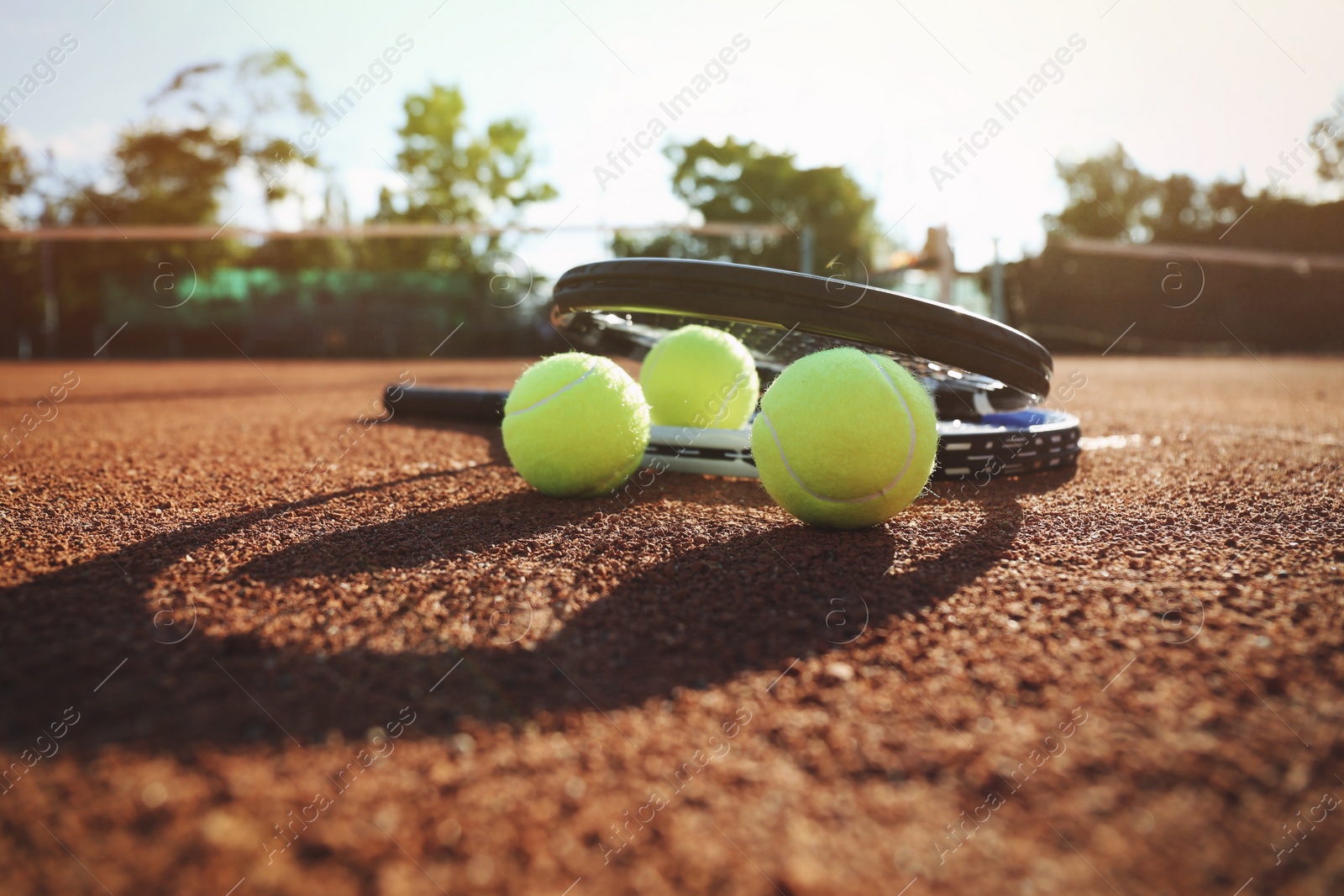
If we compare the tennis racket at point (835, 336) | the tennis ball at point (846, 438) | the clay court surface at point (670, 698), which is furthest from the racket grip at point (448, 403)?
the tennis ball at point (846, 438)

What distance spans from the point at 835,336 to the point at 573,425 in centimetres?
109

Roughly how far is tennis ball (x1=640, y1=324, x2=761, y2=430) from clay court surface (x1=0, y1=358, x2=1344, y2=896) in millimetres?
1167

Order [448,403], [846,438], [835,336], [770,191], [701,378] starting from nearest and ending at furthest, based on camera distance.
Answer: [846,438] → [835,336] → [701,378] → [448,403] → [770,191]

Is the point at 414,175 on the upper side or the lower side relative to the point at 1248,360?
upper

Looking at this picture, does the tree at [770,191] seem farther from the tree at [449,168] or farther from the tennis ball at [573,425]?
the tennis ball at [573,425]

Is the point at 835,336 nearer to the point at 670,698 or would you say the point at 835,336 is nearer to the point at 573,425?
the point at 573,425

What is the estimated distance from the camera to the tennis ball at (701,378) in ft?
14.1

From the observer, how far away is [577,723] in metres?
1.56

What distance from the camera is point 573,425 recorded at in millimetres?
3227

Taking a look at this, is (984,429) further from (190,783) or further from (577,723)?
(190,783)

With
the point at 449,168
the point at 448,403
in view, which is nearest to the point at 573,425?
the point at 448,403

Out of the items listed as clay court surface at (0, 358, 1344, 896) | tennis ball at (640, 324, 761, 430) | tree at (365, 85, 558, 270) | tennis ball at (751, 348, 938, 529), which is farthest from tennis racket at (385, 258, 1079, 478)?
tree at (365, 85, 558, 270)

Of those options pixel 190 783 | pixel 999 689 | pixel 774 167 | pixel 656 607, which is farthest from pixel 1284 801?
pixel 774 167

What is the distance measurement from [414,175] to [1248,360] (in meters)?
24.9
